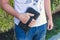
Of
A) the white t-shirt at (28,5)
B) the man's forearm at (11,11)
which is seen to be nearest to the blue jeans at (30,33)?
the white t-shirt at (28,5)

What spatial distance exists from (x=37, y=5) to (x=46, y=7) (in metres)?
0.19

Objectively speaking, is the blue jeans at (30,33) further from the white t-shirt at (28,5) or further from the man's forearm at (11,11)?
the man's forearm at (11,11)

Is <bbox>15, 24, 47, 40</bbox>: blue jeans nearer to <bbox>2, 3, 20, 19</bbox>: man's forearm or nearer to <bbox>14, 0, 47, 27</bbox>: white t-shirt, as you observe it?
<bbox>14, 0, 47, 27</bbox>: white t-shirt

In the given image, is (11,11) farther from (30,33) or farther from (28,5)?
(30,33)

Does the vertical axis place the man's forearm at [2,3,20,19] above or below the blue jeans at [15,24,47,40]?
above

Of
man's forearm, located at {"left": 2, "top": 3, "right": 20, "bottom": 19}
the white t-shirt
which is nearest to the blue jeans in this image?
the white t-shirt

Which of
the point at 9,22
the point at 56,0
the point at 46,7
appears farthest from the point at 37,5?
the point at 56,0

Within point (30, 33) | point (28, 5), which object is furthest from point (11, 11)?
point (30, 33)

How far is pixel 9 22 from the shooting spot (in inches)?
116

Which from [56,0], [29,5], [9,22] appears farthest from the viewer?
[56,0]

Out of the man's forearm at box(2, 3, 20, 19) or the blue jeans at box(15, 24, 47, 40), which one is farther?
the blue jeans at box(15, 24, 47, 40)

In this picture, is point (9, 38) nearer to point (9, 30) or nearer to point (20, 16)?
point (9, 30)

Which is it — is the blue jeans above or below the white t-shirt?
below

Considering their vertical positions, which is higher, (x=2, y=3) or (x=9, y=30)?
(x=2, y=3)
